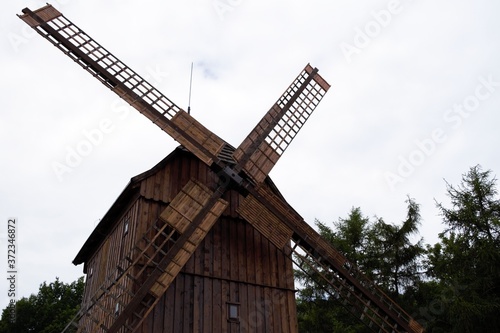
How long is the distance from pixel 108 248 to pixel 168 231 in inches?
139

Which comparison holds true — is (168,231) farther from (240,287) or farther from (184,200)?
(240,287)

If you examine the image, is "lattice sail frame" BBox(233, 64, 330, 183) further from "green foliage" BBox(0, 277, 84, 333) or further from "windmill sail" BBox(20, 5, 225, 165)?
"green foliage" BBox(0, 277, 84, 333)

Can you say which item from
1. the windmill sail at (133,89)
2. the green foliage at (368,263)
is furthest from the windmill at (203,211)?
the green foliage at (368,263)

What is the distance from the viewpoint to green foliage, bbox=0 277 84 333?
34156 mm

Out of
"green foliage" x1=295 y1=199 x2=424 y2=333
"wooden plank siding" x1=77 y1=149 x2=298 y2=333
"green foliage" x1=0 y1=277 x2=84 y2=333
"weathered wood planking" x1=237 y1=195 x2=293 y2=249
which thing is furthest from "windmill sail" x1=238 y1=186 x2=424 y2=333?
"green foliage" x1=0 y1=277 x2=84 y2=333

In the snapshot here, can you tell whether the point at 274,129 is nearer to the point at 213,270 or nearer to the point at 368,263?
the point at 213,270

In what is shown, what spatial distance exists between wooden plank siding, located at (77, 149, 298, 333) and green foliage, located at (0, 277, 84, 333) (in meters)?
23.8

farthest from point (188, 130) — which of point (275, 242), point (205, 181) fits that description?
point (275, 242)

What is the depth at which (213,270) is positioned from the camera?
40.9 ft

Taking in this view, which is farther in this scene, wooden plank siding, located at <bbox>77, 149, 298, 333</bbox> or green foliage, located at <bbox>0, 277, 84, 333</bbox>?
green foliage, located at <bbox>0, 277, 84, 333</bbox>

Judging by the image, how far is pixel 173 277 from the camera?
435 inches

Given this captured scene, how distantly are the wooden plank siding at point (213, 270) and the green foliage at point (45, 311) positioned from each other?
23.8 metres

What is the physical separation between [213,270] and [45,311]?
28424mm

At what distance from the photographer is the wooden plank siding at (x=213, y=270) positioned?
1165 cm
